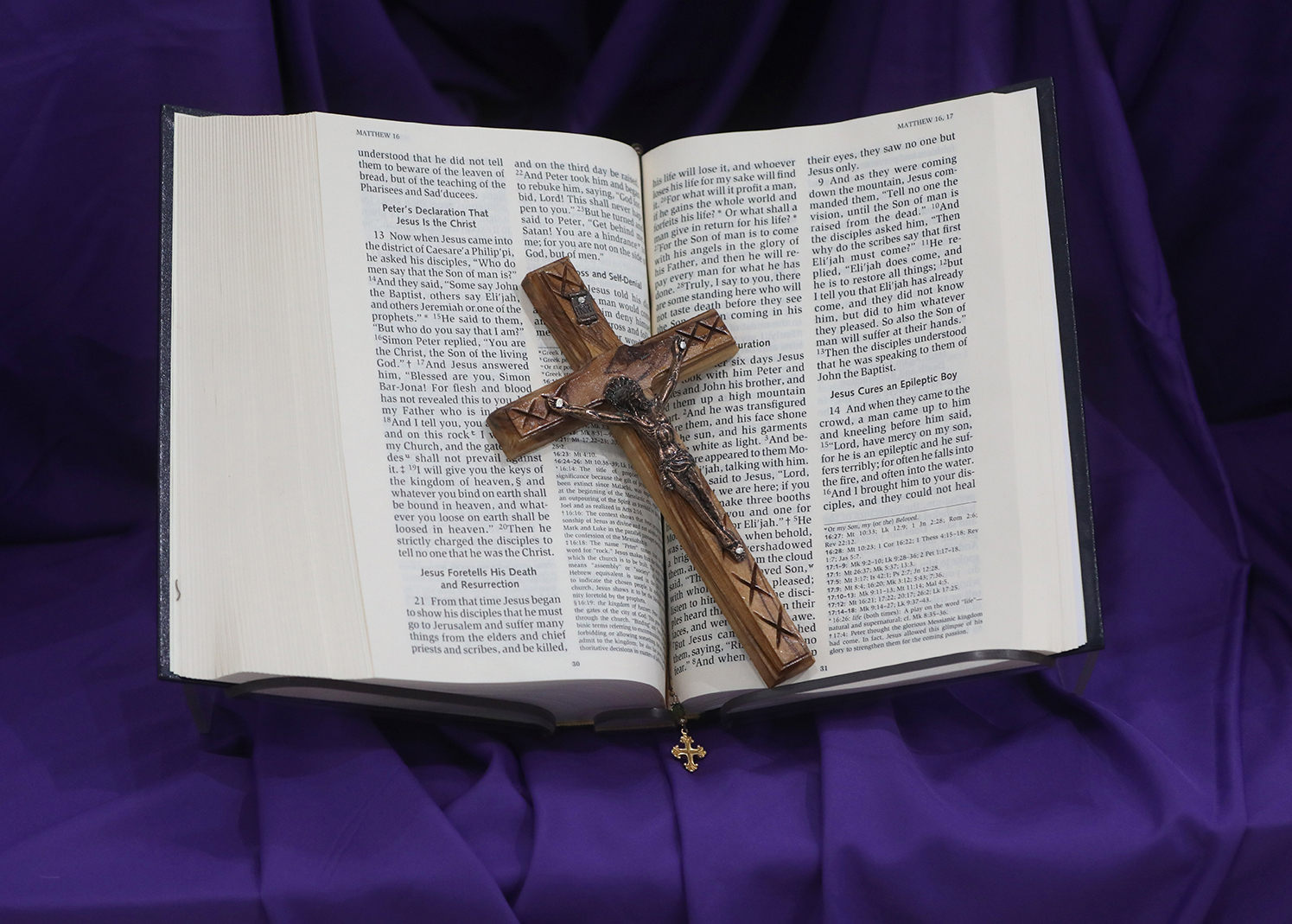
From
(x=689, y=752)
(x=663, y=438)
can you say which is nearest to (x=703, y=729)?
(x=689, y=752)

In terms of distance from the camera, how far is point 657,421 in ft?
3.72

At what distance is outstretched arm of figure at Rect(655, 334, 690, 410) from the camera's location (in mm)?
1140

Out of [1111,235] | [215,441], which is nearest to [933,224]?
[1111,235]

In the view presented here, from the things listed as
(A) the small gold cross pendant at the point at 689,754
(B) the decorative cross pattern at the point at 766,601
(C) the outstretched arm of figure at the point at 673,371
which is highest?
(C) the outstretched arm of figure at the point at 673,371

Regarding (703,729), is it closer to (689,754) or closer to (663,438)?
(689,754)

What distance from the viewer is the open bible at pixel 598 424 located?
1.07 m

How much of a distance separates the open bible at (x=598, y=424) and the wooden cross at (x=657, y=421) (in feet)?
0.10

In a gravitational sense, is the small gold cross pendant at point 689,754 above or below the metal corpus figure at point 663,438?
below

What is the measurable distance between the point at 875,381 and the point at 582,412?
27 centimetres

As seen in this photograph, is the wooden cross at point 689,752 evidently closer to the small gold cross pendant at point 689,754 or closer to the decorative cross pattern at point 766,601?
the small gold cross pendant at point 689,754

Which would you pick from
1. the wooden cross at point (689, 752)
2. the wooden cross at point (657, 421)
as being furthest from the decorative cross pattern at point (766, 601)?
the wooden cross at point (689, 752)

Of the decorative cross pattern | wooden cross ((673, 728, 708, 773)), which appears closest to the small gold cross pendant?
wooden cross ((673, 728, 708, 773))

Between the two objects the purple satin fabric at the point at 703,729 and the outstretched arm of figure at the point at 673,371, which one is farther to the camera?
the outstretched arm of figure at the point at 673,371

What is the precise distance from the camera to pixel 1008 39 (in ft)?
4.54
